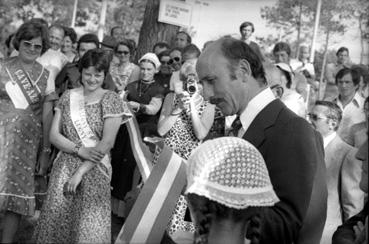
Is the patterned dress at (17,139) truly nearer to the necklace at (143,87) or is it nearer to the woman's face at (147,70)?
the necklace at (143,87)

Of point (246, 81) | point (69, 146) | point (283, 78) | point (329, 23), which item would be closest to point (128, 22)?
point (329, 23)

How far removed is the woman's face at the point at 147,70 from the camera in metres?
7.99

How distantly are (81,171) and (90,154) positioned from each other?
0.54 ft

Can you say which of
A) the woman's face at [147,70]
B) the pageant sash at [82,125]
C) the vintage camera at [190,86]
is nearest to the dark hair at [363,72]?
the vintage camera at [190,86]

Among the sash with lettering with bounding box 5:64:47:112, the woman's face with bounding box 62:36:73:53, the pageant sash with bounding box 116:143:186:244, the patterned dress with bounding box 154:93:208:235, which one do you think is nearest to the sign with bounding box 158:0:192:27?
the woman's face with bounding box 62:36:73:53

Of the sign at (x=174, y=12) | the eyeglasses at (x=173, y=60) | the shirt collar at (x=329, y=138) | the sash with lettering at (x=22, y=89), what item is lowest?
the shirt collar at (x=329, y=138)

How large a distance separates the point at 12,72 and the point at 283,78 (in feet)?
10.7

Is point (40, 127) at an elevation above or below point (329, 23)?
below

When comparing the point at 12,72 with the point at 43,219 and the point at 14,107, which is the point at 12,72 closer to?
the point at 14,107

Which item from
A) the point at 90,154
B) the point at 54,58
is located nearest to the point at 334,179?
the point at 90,154

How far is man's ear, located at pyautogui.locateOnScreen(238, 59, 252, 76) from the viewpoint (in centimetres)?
289

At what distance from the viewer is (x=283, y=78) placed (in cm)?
788

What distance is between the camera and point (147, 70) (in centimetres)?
803

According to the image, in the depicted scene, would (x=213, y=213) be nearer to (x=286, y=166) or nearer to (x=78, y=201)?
(x=286, y=166)
